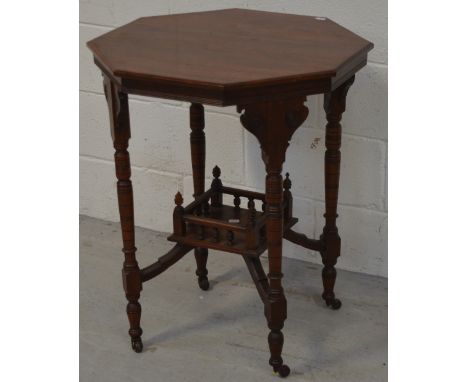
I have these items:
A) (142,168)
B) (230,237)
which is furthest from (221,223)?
(142,168)

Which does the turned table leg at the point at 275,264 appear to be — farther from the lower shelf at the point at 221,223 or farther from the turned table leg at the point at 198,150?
the turned table leg at the point at 198,150

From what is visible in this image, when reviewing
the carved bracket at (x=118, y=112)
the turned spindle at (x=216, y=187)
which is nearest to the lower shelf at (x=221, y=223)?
the turned spindle at (x=216, y=187)

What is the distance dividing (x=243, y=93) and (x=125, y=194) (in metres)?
0.54

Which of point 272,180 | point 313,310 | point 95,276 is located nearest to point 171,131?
point 95,276

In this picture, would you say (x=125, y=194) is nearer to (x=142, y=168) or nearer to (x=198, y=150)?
(x=198, y=150)

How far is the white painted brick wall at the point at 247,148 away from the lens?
9.61 ft

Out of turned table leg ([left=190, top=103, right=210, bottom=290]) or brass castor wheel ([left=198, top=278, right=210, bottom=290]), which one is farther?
brass castor wheel ([left=198, top=278, right=210, bottom=290])

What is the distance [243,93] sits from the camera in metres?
2.14

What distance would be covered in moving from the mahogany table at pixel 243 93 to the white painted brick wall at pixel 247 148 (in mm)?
263

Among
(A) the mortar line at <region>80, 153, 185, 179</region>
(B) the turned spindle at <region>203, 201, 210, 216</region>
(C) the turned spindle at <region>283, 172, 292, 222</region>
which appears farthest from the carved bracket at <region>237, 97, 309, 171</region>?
(A) the mortar line at <region>80, 153, 185, 179</region>

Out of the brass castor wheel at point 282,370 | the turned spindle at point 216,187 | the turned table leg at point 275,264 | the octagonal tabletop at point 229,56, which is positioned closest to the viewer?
the octagonal tabletop at point 229,56

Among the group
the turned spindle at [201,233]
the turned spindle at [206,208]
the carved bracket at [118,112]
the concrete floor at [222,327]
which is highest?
the carved bracket at [118,112]

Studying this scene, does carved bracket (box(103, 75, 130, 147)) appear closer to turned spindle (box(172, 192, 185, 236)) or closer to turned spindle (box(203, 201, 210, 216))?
turned spindle (box(172, 192, 185, 236))

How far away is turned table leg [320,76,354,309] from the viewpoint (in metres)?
2.61
